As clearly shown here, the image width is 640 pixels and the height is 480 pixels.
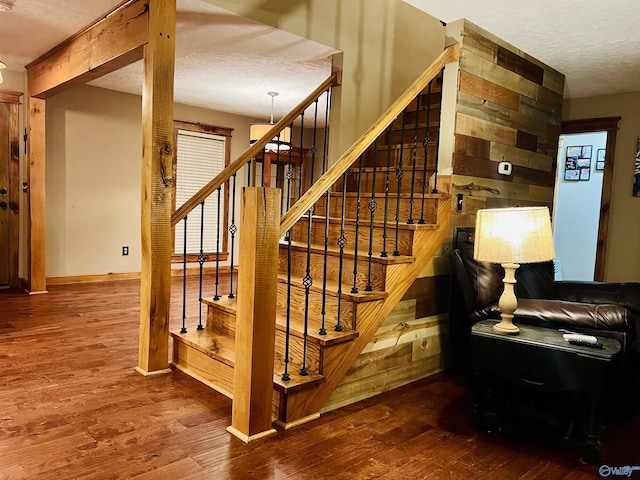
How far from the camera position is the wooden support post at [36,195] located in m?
4.86

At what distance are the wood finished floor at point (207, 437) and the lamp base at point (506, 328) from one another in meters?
0.51

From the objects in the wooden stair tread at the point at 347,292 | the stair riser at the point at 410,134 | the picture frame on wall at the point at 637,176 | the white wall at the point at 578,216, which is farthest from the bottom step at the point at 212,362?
the white wall at the point at 578,216

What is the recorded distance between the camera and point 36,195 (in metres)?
4.92

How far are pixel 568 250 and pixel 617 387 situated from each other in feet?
14.9

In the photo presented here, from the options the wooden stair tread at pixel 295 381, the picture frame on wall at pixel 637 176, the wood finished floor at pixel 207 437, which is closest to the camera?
the wood finished floor at pixel 207 437

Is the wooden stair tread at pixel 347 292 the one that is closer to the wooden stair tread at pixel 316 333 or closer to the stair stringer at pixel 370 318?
the stair stringer at pixel 370 318

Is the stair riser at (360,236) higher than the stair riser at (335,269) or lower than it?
higher

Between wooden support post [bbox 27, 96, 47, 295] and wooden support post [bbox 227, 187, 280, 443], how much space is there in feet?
12.5

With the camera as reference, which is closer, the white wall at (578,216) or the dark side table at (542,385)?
the dark side table at (542,385)

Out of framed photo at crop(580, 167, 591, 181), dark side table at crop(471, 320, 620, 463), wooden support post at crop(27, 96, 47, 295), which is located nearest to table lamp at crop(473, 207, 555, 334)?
dark side table at crop(471, 320, 620, 463)

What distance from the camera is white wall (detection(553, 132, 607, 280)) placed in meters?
6.31

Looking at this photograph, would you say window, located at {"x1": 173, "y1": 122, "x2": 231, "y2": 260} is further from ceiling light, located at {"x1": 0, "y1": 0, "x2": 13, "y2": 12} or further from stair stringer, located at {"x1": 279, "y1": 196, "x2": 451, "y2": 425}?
stair stringer, located at {"x1": 279, "y1": 196, "x2": 451, "y2": 425}

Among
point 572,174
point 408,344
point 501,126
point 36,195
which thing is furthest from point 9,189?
point 572,174

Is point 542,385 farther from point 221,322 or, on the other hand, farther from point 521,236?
point 221,322
